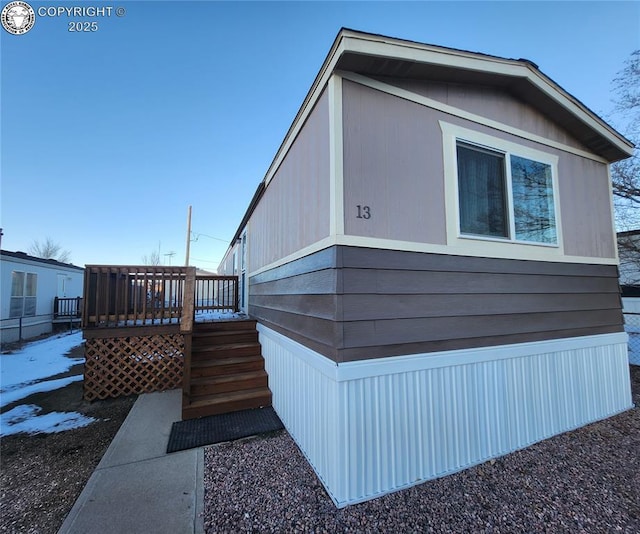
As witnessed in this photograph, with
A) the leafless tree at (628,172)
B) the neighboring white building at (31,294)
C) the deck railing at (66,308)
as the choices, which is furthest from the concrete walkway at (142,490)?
the deck railing at (66,308)

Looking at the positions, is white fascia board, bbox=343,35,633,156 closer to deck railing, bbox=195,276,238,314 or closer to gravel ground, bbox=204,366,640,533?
gravel ground, bbox=204,366,640,533

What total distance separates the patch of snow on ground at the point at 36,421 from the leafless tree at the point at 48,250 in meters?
35.5

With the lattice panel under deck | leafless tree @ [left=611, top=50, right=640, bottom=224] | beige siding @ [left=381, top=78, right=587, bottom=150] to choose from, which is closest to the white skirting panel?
the lattice panel under deck

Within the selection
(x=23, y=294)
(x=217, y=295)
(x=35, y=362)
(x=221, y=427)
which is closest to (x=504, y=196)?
(x=221, y=427)

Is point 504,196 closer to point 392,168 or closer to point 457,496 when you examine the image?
point 392,168

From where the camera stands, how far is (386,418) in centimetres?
235

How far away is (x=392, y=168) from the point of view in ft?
8.49

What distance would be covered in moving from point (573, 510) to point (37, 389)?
24.7 feet

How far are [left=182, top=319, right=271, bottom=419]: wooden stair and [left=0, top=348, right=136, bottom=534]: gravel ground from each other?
1.03 meters

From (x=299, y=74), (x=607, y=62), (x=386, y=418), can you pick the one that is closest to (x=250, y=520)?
(x=386, y=418)

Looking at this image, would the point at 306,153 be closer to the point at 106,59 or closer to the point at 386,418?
the point at 386,418

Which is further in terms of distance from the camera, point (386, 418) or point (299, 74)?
point (299, 74)

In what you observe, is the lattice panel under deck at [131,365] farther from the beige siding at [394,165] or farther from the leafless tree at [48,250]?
the leafless tree at [48,250]

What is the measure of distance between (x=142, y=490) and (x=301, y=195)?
3192 mm
